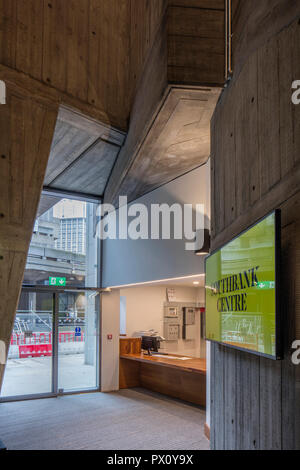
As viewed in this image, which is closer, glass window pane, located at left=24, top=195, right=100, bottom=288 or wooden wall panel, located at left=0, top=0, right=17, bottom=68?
wooden wall panel, located at left=0, top=0, right=17, bottom=68

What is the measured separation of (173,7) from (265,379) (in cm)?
333

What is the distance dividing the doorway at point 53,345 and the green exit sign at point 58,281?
128 millimetres

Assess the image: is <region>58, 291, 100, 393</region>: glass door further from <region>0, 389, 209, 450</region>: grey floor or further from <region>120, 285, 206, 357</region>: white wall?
<region>120, 285, 206, 357</region>: white wall

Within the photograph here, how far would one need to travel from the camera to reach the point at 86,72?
6117mm

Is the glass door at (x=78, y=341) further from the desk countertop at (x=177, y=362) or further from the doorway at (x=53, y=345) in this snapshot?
the desk countertop at (x=177, y=362)

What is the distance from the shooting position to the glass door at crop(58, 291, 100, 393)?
877 centimetres

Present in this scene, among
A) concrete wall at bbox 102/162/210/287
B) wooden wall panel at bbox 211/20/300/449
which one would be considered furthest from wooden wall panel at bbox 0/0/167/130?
wooden wall panel at bbox 211/20/300/449

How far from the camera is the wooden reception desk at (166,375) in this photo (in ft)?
24.4

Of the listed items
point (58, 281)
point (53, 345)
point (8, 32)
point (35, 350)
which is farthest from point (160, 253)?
point (8, 32)

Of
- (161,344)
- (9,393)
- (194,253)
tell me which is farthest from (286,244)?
(161,344)

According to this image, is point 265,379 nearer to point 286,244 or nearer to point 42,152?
point 286,244

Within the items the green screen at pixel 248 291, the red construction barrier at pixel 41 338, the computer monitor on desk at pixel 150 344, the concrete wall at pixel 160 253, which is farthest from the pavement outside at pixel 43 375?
the green screen at pixel 248 291

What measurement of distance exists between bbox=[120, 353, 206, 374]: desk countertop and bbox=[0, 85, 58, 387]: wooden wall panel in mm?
3422

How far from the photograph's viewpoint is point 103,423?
641 centimetres
